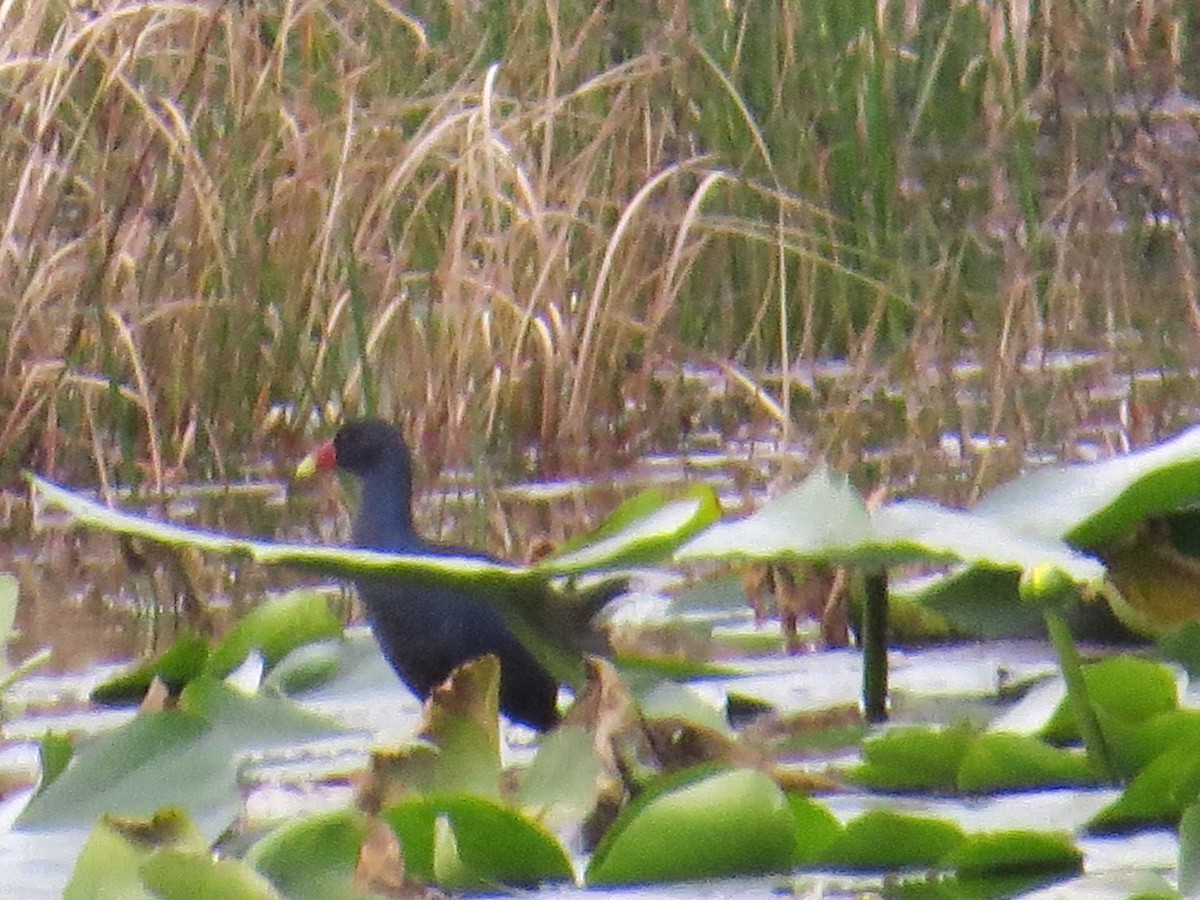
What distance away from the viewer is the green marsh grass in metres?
4.75

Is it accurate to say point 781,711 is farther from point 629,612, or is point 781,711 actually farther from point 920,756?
point 629,612

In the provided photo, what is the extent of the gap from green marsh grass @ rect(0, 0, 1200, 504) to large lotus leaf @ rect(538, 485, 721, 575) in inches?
86.8

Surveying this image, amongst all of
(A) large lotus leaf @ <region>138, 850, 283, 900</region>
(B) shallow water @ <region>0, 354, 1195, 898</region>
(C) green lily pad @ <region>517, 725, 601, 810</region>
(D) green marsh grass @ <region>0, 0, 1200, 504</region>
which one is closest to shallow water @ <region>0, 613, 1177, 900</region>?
(B) shallow water @ <region>0, 354, 1195, 898</region>

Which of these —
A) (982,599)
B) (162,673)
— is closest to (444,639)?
(162,673)

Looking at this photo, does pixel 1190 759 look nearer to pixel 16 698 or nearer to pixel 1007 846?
pixel 1007 846

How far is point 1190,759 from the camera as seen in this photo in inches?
70.4

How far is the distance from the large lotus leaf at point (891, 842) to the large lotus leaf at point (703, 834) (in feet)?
0.12

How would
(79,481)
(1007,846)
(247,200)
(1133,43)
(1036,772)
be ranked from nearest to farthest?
1. (1007,846)
2. (1036,772)
3. (79,481)
4. (247,200)
5. (1133,43)

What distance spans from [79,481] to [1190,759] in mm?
3272

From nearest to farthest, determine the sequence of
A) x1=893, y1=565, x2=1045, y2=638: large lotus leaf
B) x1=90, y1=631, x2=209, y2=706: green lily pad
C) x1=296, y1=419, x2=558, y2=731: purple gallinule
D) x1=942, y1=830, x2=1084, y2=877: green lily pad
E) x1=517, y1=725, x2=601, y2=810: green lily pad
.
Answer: x1=942, y1=830, x2=1084, y2=877: green lily pad
x1=517, y1=725, x2=601, y2=810: green lily pad
x1=893, y1=565, x2=1045, y2=638: large lotus leaf
x1=90, y1=631, x2=209, y2=706: green lily pad
x1=296, y1=419, x2=558, y2=731: purple gallinule

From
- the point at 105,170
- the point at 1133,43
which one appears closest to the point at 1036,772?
the point at 105,170

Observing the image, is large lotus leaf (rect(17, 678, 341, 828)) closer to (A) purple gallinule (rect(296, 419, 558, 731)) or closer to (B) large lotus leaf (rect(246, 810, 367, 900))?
(B) large lotus leaf (rect(246, 810, 367, 900))

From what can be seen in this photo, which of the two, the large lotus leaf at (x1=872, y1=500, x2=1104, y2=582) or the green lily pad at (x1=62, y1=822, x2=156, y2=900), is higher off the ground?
the large lotus leaf at (x1=872, y1=500, x2=1104, y2=582)

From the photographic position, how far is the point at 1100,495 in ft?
7.04
